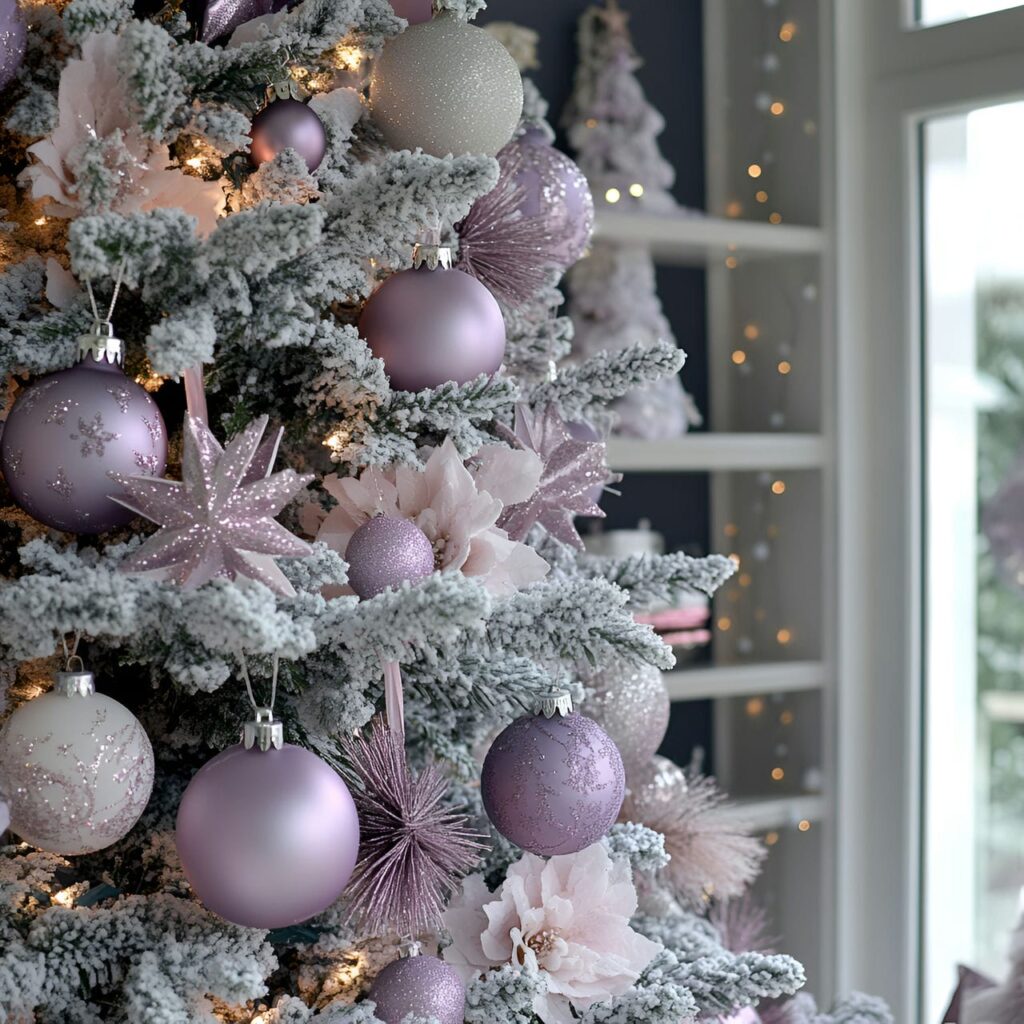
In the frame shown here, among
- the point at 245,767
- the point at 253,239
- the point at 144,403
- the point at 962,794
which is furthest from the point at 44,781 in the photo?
the point at 962,794

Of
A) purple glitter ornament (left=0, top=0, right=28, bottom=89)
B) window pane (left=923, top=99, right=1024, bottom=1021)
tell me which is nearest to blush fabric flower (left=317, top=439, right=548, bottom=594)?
purple glitter ornament (left=0, top=0, right=28, bottom=89)

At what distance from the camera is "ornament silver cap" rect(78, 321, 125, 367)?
2.39 ft

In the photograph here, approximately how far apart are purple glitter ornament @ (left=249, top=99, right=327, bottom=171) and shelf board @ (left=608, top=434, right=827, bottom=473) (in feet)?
4.59

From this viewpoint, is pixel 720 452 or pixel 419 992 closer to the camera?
pixel 419 992

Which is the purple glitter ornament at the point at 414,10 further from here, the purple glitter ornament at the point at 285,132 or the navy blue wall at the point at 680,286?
the navy blue wall at the point at 680,286

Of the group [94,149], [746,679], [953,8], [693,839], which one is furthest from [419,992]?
[953,8]

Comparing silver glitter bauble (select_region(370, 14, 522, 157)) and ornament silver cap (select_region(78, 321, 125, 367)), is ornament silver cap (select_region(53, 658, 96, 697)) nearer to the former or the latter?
ornament silver cap (select_region(78, 321, 125, 367))

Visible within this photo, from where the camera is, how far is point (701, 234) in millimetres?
2336

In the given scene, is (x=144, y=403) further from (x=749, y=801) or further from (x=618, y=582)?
(x=749, y=801)

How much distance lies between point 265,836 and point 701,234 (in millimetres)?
1844

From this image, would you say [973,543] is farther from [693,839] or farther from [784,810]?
[693,839]

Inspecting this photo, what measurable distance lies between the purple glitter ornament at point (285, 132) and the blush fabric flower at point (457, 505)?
0.69 feet

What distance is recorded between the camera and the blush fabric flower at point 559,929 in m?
0.85

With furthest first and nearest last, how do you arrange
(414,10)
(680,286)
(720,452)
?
(680,286) < (720,452) < (414,10)
